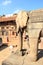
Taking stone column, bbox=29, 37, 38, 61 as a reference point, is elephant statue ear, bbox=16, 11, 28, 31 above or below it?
above

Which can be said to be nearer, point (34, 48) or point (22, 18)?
point (34, 48)

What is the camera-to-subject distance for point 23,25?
16.1 feet

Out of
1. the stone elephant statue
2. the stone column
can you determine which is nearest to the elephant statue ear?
the stone elephant statue

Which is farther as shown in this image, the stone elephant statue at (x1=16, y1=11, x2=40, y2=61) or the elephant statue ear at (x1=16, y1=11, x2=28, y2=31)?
the elephant statue ear at (x1=16, y1=11, x2=28, y2=31)

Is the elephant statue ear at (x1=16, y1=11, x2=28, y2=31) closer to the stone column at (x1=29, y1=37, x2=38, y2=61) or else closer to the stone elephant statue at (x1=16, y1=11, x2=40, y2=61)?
the stone elephant statue at (x1=16, y1=11, x2=40, y2=61)

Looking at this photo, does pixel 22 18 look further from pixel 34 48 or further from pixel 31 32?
pixel 34 48

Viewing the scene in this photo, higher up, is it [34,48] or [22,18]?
[22,18]

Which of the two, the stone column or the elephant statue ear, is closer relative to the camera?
the stone column

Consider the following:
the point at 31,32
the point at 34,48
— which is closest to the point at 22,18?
the point at 31,32

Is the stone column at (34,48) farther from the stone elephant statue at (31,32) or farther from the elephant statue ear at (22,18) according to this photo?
the elephant statue ear at (22,18)

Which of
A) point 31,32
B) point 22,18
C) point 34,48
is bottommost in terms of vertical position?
point 34,48

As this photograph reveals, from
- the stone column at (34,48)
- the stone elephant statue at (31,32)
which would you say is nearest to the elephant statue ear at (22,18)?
A: the stone elephant statue at (31,32)

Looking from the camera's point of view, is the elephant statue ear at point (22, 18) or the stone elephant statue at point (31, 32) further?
the elephant statue ear at point (22, 18)

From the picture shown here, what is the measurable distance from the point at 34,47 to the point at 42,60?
0.48 metres
